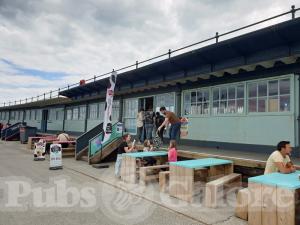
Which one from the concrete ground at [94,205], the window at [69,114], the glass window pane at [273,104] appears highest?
the window at [69,114]

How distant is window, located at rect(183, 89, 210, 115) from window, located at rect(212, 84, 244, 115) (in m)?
0.43

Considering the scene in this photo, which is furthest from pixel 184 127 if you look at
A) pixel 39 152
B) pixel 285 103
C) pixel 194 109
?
pixel 39 152

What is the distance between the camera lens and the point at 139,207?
18.5 feet

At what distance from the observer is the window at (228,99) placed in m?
9.49

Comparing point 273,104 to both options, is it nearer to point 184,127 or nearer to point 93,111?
point 184,127

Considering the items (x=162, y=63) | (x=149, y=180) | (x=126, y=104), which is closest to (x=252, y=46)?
(x=162, y=63)

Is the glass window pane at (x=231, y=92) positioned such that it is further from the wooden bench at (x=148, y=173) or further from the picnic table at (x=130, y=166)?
the wooden bench at (x=148, y=173)

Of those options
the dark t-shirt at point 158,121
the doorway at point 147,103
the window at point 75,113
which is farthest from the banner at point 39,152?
the window at point 75,113

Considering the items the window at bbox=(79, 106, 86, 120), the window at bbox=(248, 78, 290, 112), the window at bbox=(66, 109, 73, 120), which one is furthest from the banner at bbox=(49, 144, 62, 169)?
the window at bbox=(66, 109, 73, 120)

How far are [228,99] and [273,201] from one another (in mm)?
6020

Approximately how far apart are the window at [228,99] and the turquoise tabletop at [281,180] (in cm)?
463

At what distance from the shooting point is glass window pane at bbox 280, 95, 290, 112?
26.4 feet

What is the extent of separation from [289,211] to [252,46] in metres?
6.23

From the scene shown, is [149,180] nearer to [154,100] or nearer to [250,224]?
[250,224]
